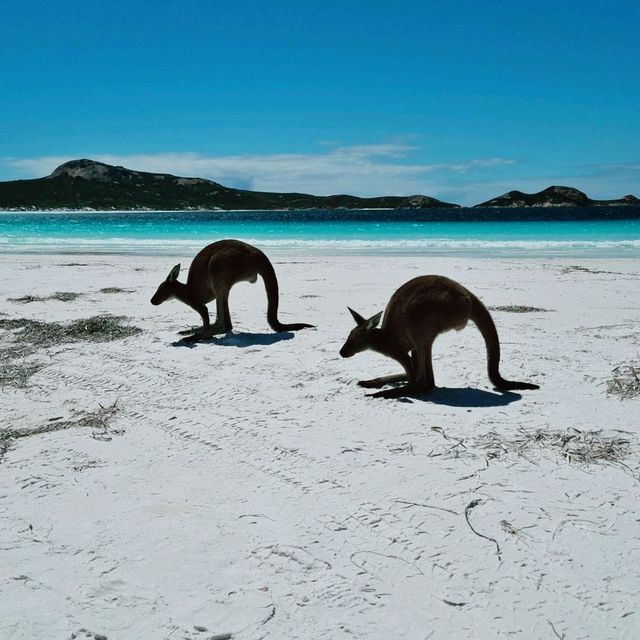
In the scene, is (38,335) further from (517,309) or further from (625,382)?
(517,309)

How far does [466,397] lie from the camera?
4.01 meters

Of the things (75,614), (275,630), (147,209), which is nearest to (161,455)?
(75,614)

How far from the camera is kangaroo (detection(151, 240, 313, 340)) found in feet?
19.3

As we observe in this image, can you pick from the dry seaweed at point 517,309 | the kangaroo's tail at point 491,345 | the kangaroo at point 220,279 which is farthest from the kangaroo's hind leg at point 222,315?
the dry seaweed at point 517,309

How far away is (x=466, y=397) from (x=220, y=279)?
9.33ft

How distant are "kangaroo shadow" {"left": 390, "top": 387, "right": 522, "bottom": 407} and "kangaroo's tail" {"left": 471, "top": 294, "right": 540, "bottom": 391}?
2.5 inches

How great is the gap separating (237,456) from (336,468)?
54 cm

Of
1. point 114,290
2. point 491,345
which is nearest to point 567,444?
point 491,345

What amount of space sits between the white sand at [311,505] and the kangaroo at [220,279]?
98cm

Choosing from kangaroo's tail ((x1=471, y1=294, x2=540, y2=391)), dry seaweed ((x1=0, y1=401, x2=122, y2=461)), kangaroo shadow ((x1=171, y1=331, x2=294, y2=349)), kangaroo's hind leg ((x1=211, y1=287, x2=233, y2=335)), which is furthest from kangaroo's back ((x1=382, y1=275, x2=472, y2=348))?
kangaroo's hind leg ((x1=211, y1=287, x2=233, y2=335))

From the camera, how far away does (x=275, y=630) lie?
1.86 metres

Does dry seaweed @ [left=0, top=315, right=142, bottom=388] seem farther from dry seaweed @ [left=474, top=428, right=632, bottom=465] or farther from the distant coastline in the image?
the distant coastline

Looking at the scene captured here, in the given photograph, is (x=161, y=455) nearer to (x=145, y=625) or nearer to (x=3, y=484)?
(x=3, y=484)

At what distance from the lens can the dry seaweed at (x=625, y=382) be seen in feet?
12.9
